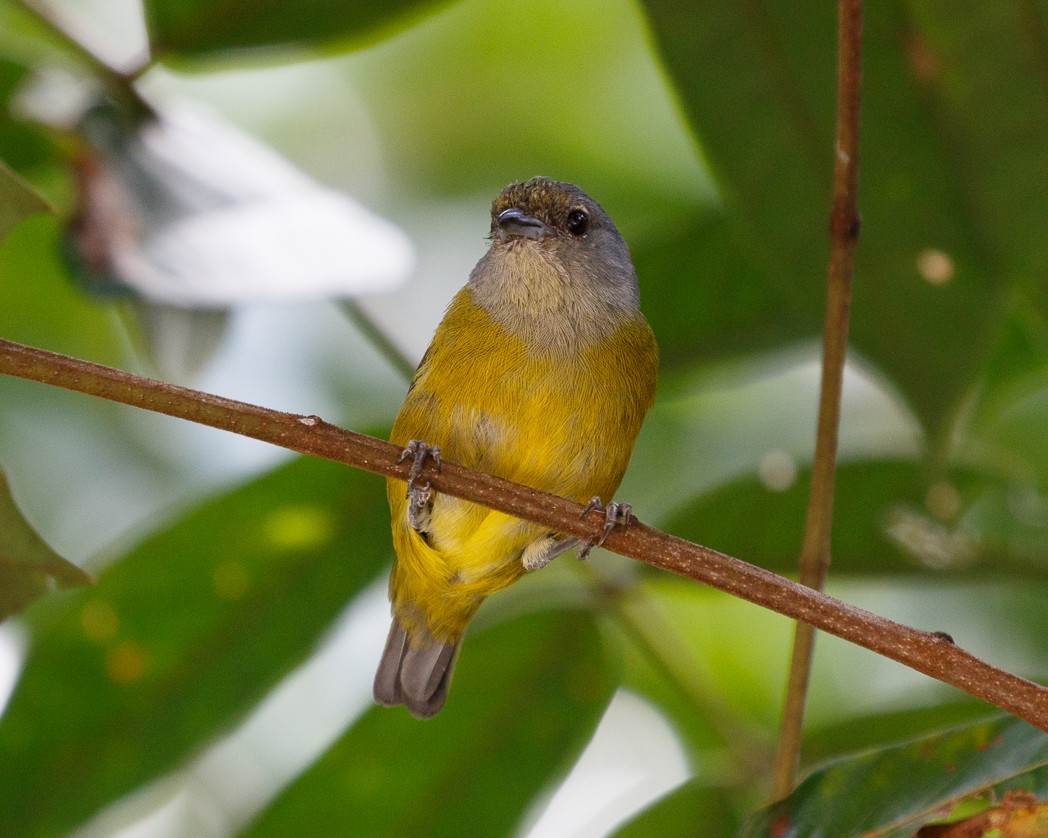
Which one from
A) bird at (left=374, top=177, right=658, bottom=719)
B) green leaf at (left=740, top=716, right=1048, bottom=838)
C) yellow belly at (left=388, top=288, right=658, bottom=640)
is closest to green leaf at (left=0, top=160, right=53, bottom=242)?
bird at (left=374, top=177, right=658, bottom=719)

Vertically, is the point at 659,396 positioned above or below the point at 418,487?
above

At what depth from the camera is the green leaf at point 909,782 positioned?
1.87 meters

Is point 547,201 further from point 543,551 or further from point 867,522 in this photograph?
point 867,522

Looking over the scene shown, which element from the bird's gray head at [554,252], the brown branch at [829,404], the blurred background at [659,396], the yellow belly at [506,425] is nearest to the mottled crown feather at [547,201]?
the bird's gray head at [554,252]

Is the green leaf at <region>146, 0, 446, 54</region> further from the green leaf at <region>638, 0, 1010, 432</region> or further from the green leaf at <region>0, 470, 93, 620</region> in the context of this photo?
the green leaf at <region>0, 470, 93, 620</region>

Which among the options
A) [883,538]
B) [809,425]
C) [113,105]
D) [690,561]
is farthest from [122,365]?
[690,561]

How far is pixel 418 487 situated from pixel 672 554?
0.48 metres

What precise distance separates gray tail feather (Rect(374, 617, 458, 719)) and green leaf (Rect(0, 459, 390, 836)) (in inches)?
8.5

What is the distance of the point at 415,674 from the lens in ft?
9.59

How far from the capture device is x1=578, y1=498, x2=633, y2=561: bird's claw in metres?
2.04

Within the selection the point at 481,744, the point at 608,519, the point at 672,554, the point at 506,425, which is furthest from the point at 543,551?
the point at 672,554

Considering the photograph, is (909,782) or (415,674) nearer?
(909,782)

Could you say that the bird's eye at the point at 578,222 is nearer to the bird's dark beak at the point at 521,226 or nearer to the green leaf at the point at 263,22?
the bird's dark beak at the point at 521,226

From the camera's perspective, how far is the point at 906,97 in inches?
112
